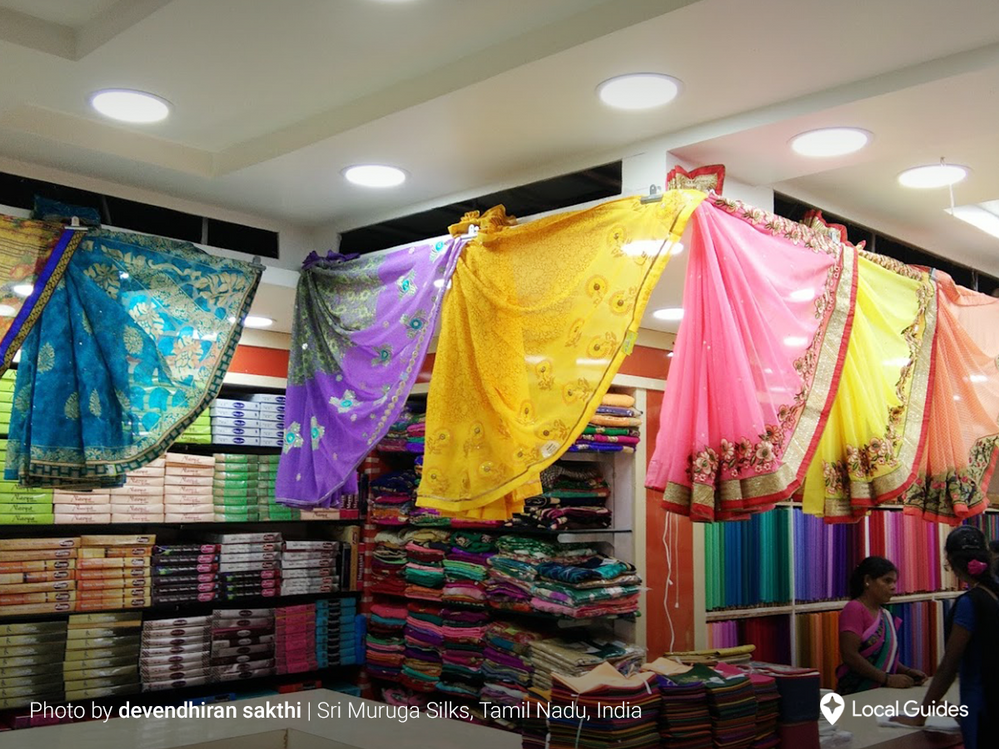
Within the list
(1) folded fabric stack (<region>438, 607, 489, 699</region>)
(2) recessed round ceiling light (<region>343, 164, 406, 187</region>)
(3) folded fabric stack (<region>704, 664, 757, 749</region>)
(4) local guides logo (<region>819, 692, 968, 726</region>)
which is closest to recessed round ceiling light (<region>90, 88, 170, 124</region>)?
(2) recessed round ceiling light (<region>343, 164, 406, 187</region>)

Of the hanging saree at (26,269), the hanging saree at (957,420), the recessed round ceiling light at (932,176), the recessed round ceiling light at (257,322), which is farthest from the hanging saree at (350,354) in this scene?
the hanging saree at (957,420)

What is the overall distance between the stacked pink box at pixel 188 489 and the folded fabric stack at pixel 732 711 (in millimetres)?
3140

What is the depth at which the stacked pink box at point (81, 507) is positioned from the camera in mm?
4406

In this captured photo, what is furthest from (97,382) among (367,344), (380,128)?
(380,128)

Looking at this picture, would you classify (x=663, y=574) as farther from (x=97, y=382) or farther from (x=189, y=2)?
(x=189, y=2)

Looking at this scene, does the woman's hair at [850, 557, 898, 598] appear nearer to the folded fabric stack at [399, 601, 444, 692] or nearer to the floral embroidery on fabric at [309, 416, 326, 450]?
the folded fabric stack at [399, 601, 444, 692]

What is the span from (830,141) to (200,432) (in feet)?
11.3

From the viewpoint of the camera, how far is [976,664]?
10.6 feet

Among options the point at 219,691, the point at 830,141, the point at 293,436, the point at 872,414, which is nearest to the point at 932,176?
the point at 830,141

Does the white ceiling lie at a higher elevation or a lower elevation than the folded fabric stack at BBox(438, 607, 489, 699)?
higher

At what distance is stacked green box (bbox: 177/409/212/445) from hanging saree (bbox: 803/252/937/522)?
3100 millimetres

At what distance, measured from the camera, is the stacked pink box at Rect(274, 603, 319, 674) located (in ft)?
16.7

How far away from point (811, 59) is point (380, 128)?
4.23 ft

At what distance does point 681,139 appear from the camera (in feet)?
9.74
